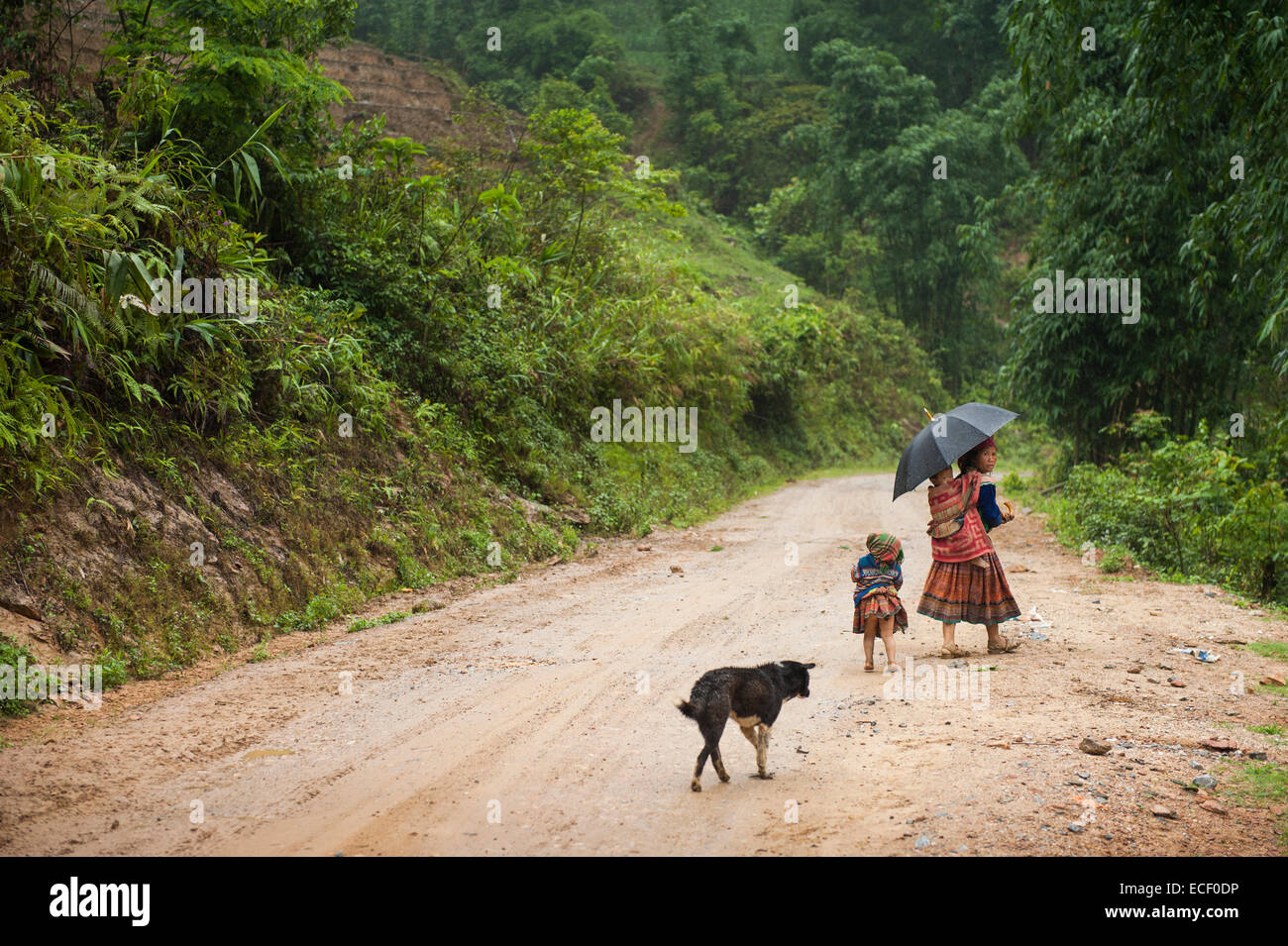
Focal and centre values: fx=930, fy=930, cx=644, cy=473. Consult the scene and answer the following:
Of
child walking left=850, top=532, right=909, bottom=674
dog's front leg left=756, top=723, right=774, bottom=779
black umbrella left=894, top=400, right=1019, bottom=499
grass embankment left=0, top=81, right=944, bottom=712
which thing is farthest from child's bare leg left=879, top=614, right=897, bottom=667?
grass embankment left=0, top=81, right=944, bottom=712

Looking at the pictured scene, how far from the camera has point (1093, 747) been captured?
485 centimetres

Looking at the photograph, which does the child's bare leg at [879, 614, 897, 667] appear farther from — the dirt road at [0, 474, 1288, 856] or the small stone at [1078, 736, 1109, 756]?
the small stone at [1078, 736, 1109, 756]

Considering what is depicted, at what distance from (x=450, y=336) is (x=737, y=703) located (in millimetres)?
9435

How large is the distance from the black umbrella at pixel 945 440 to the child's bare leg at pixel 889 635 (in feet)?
3.15

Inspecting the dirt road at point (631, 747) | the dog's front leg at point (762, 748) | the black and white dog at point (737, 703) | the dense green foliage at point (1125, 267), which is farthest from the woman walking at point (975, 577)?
the dense green foliage at point (1125, 267)

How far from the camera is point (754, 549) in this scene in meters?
12.8

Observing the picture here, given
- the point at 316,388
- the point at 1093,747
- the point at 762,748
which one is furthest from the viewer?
the point at 316,388

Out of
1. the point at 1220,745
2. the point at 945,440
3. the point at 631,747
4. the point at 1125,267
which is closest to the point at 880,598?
the point at 945,440

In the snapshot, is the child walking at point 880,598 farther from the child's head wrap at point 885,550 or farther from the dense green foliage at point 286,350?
the dense green foliage at point 286,350

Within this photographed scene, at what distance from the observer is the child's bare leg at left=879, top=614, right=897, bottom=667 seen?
268 inches

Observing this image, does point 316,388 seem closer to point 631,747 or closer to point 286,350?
point 286,350

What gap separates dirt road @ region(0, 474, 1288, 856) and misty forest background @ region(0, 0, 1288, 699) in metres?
1.36
